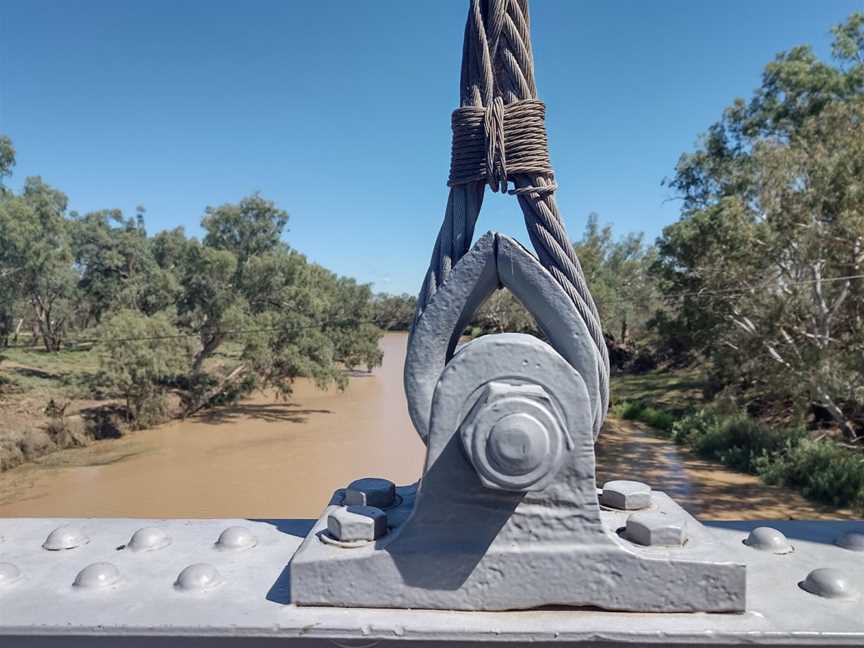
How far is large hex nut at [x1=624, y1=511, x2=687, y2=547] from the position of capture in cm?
157

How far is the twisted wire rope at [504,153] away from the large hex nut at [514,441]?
1.24 feet

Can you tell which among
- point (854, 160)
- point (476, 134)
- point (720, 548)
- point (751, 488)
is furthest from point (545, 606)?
point (751, 488)

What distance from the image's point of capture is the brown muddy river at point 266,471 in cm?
926

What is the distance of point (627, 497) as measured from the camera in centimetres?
186

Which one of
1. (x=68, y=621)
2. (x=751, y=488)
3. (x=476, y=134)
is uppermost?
(x=476, y=134)

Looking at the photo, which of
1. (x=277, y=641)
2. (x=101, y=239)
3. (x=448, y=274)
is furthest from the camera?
(x=101, y=239)

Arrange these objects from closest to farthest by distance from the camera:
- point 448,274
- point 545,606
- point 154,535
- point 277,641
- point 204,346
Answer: point 277,641
point 545,606
point 448,274
point 154,535
point 204,346

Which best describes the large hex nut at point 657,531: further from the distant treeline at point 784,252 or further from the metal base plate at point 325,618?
the distant treeline at point 784,252

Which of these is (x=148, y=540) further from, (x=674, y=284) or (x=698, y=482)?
(x=674, y=284)

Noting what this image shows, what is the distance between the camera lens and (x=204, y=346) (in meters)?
16.2

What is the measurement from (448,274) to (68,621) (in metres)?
1.39

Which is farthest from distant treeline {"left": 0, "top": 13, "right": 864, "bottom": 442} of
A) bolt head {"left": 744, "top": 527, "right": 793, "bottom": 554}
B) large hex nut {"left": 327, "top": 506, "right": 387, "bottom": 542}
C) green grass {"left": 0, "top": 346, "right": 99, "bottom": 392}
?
large hex nut {"left": 327, "top": 506, "right": 387, "bottom": 542}

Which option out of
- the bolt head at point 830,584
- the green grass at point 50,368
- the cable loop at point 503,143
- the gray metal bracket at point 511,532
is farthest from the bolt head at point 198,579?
the green grass at point 50,368

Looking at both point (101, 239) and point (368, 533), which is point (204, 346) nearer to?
point (101, 239)
